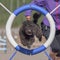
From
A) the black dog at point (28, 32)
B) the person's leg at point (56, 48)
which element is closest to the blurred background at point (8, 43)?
the person's leg at point (56, 48)

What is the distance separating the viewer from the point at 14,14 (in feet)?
18.0

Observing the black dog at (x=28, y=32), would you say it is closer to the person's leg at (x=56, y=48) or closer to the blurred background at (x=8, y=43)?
the person's leg at (x=56, y=48)

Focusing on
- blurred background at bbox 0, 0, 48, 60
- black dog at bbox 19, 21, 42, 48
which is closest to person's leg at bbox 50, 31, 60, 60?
black dog at bbox 19, 21, 42, 48

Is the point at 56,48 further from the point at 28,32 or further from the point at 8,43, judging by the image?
the point at 8,43

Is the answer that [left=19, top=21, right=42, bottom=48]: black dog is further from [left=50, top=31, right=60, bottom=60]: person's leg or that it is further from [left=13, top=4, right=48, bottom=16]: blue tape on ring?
[left=50, top=31, right=60, bottom=60]: person's leg

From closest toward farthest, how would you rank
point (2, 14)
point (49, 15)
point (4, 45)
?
point (49, 15) → point (4, 45) → point (2, 14)

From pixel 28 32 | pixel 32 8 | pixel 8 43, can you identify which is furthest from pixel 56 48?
pixel 8 43

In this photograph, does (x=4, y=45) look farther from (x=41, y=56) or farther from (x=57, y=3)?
(x=57, y=3)

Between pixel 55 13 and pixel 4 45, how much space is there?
3352 mm

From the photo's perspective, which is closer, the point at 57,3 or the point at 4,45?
the point at 57,3

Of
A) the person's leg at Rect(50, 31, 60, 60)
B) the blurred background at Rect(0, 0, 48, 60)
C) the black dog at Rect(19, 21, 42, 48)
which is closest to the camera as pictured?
the black dog at Rect(19, 21, 42, 48)

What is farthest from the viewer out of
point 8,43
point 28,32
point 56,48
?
point 8,43

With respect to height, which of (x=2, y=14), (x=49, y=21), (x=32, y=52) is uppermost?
(x=2, y=14)

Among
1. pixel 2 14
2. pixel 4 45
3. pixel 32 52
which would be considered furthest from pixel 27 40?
pixel 2 14
